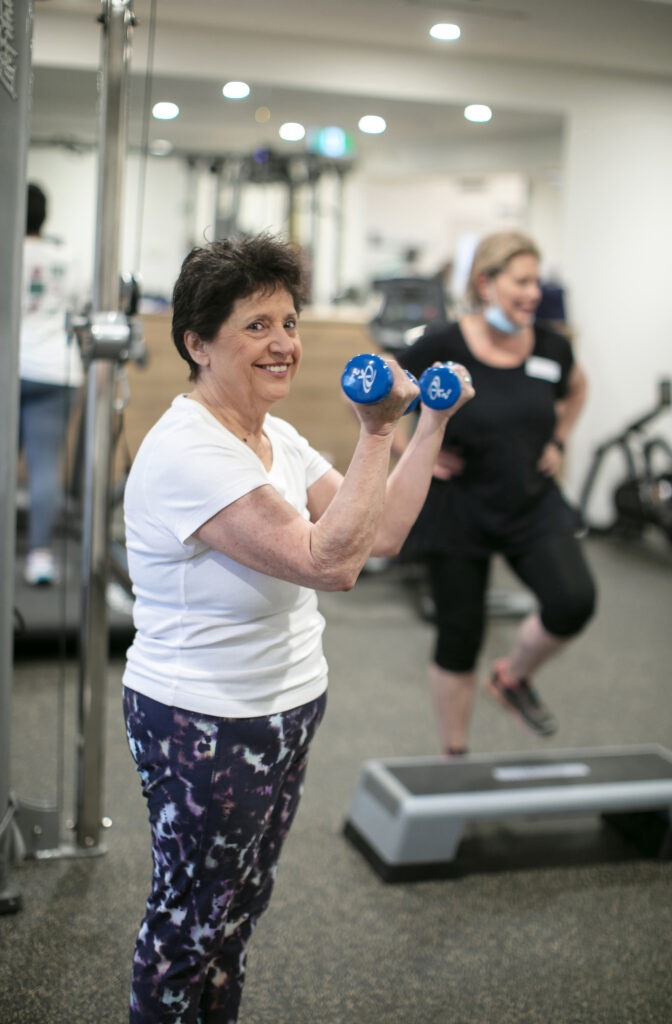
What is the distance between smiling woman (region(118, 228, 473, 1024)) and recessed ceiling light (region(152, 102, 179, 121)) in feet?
1.85

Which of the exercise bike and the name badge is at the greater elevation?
the name badge

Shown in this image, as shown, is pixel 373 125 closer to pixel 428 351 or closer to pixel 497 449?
pixel 428 351

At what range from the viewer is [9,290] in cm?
181

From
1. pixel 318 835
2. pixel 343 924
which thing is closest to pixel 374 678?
pixel 318 835

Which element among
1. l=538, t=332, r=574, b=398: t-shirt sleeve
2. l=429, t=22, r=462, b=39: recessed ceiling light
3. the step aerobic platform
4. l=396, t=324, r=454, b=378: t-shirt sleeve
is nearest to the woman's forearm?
l=396, t=324, r=454, b=378: t-shirt sleeve

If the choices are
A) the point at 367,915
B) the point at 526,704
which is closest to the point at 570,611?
the point at 526,704

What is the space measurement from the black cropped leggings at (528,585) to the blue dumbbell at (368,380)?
1.29 m

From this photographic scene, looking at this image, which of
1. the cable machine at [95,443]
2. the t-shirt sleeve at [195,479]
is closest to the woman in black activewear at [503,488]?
the t-shirt sleeve at [195,479]

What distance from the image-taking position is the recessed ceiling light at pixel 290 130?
1851 mm

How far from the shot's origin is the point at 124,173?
2025 mm

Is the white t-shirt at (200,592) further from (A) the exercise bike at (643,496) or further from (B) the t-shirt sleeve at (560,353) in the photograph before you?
(A) the exercise bike at (643,496)

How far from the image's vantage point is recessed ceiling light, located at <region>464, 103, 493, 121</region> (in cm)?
182

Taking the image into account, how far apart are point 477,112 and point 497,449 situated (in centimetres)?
66

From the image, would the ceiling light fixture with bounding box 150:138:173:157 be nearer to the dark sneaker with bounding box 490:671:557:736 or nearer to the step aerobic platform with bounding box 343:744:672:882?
the step aerobic platform with bounding box 343:744:672:882
